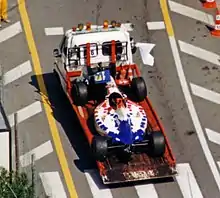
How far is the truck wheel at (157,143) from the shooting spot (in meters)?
31.1

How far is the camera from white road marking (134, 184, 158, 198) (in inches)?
1222

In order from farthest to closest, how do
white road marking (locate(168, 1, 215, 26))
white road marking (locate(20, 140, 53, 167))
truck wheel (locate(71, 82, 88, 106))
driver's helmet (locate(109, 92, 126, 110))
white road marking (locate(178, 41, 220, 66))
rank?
white road marking (locate(168, 1, 215, 26)), white road marking (locate(178, 41, 220, 66)), truck wheel (locate(71, 82, 88, 106)), white road marking (locate(20, 140, 53, 167)), driver's helmet (locate(109, 92, 126, 110))

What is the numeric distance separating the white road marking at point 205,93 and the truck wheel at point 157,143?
3741 millimetres

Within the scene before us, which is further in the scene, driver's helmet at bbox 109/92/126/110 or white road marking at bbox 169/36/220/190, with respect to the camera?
white road marking at bbox 169/36/220/190

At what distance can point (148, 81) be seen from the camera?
35250 mm

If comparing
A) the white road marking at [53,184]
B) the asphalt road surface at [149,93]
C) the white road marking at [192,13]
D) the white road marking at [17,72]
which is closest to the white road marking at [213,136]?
the asphalt road surface at [149,93]

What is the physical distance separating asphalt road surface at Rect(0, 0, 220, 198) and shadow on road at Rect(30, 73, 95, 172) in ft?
0.09

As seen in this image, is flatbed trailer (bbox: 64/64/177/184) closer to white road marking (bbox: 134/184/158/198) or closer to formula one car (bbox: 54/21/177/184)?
formula one car (bbox: 54/21/177/184)

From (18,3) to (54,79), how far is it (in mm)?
3873

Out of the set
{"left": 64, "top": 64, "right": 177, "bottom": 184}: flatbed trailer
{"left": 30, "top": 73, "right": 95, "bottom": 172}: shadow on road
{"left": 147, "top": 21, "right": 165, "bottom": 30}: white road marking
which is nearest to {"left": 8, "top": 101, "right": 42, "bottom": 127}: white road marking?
{"left": 30, "top": 73, "right": 95, "bottom": 172}: shadow on road

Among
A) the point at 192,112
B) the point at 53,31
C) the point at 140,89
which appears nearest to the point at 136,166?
Result: the point at 140,89

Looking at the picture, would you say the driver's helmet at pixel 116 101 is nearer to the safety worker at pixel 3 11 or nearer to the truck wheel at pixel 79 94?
the truck wheel at pixel 79 94

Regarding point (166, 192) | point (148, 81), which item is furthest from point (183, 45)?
point (166, 192)

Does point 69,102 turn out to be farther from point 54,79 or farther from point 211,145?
point 211,145
